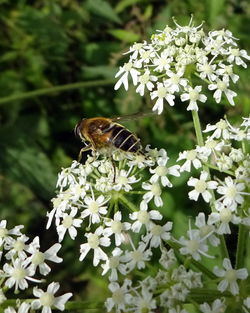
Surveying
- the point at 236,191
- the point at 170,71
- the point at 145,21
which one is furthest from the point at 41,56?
the point at 236,191

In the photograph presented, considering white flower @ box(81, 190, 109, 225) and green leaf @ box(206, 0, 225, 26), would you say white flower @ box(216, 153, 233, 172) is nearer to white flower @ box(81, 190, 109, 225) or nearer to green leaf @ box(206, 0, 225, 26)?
white flower @ box(81, 190, 109, 225)

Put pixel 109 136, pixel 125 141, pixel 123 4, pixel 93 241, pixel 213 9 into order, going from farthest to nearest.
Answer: pixel 123 4 < pixel 213 9 < pixel 109 136 < pixel 125 141 < pixel 93 241

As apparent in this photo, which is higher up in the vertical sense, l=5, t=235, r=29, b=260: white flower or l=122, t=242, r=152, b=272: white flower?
l=5, t=235, r=29, b=260: white flower

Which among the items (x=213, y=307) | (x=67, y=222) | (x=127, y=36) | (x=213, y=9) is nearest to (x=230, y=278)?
(x=213, y=307)

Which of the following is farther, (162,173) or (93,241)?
(162,173)

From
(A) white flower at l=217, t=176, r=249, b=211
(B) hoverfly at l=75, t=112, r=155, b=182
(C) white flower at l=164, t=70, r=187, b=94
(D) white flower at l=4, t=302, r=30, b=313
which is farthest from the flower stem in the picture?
(D) white flower at l=4, t=302, r=30, b=313

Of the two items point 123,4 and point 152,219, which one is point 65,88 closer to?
point 123,4
